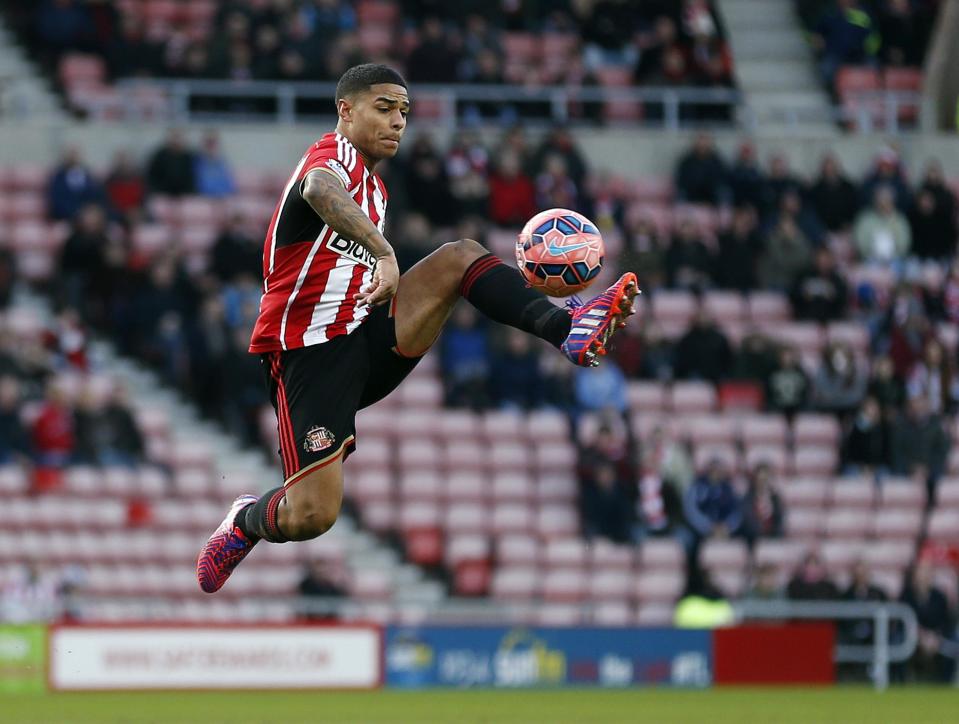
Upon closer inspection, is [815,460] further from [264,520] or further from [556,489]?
[264,520]

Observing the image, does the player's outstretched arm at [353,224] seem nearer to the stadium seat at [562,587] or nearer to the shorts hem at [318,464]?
the shorts hem at [318,464]

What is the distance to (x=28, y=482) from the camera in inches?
679

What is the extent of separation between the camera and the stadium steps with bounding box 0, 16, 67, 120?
2019 centimetres

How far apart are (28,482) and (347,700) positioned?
3824 mm

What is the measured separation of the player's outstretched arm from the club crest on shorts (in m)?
0.74

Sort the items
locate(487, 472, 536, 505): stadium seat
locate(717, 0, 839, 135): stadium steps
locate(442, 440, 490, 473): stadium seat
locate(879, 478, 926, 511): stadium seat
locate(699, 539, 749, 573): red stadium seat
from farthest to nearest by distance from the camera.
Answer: locate(717, 0, 839, 135): stadium steps
locate(879, 478, 926, 511): stadium seat
locate(442, 440, 490, 473): stadium seat
locate(487, 472, 536, 505): stadium seat
locate(699, 539, 749, 573): red stadium seat

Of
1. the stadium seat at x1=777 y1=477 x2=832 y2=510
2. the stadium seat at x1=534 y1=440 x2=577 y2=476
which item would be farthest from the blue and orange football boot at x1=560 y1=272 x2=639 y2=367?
the stadium seat at x1=777 y1=477 x2=832 y2=510

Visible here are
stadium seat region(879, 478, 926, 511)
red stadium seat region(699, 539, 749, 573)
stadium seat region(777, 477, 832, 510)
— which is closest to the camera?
red stadium seat region(699, 539, 749, 573)

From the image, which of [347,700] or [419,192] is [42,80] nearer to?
[419,192]

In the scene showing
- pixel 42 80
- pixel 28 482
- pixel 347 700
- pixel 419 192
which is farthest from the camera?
pixel 42 80

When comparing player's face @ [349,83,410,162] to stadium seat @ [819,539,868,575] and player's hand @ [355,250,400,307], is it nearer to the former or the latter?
player's hand @ [355,250,400,307]

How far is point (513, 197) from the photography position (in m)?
19.6

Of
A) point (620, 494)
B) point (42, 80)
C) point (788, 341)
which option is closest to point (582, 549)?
point (620, 494)

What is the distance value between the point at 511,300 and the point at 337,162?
37.1 inches
